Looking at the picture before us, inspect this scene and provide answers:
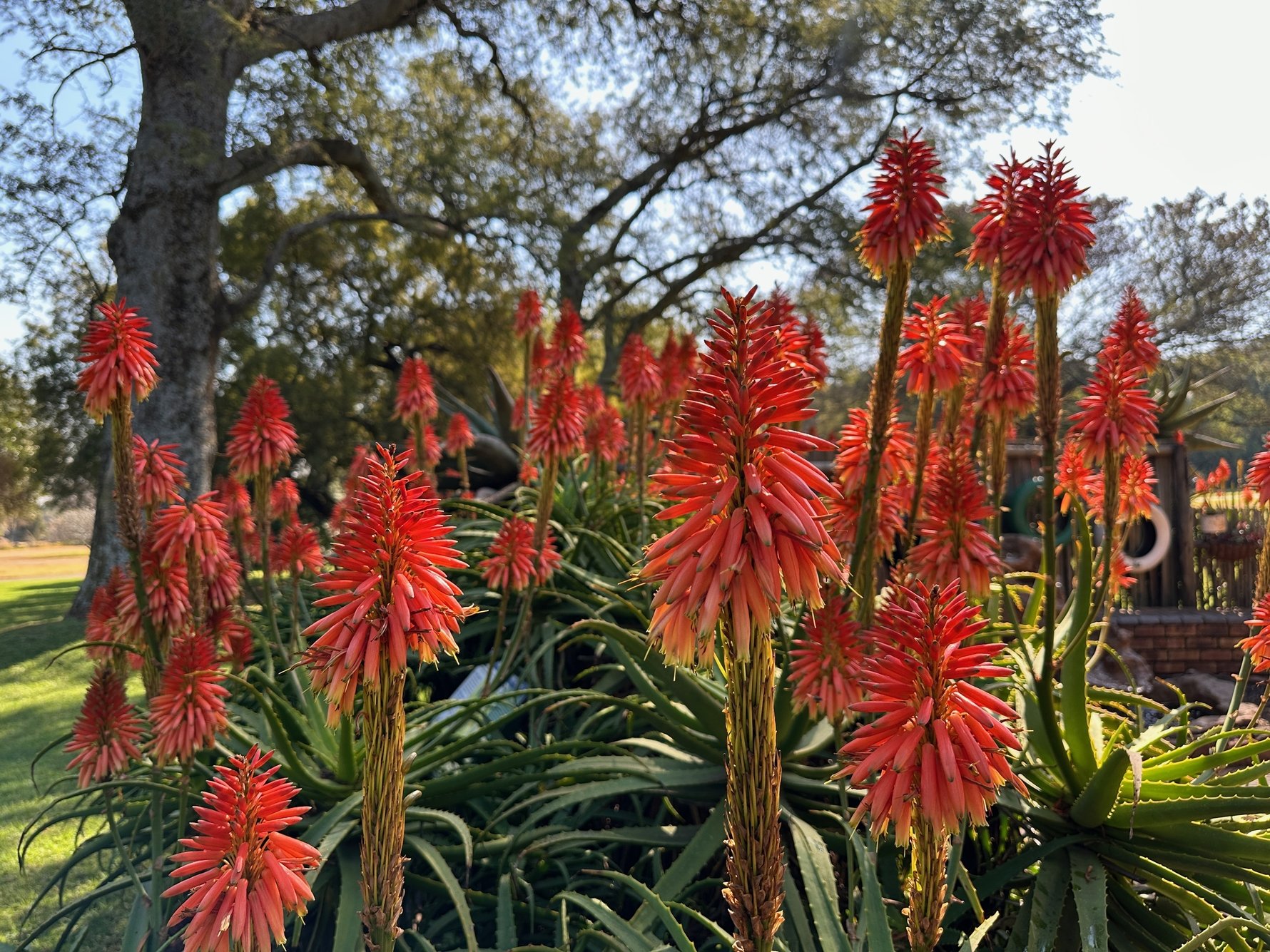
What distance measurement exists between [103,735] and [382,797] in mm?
1756

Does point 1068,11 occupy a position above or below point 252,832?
above

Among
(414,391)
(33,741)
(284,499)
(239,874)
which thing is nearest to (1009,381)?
(239,874)

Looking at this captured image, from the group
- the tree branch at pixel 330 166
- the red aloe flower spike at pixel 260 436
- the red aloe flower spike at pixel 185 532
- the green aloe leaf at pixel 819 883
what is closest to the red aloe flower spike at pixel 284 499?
the red aloe flower spike at pixel 260 436

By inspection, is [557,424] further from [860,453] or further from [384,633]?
[384,633]

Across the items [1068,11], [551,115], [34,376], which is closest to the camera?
[1068,11]

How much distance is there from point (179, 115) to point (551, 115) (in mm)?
8603

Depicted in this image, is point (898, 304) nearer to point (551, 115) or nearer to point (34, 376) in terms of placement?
point (551, 115)

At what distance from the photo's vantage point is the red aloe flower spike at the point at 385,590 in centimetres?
130

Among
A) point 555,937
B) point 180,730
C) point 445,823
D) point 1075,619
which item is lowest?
point 555,937

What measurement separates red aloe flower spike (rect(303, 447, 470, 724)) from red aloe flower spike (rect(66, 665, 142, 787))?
1.52 meters

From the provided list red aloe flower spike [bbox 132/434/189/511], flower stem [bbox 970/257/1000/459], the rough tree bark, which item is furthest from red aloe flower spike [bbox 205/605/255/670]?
the rough tree bark

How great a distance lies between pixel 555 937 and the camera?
234 centimetres

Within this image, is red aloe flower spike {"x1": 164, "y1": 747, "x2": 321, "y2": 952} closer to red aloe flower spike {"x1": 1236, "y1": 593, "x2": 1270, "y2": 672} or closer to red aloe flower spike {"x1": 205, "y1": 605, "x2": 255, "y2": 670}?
red aloe flower spike {"x1": 205, "y1": 605, "x2": 255, "y2": 670}

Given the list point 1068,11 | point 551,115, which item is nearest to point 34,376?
point 551,115
